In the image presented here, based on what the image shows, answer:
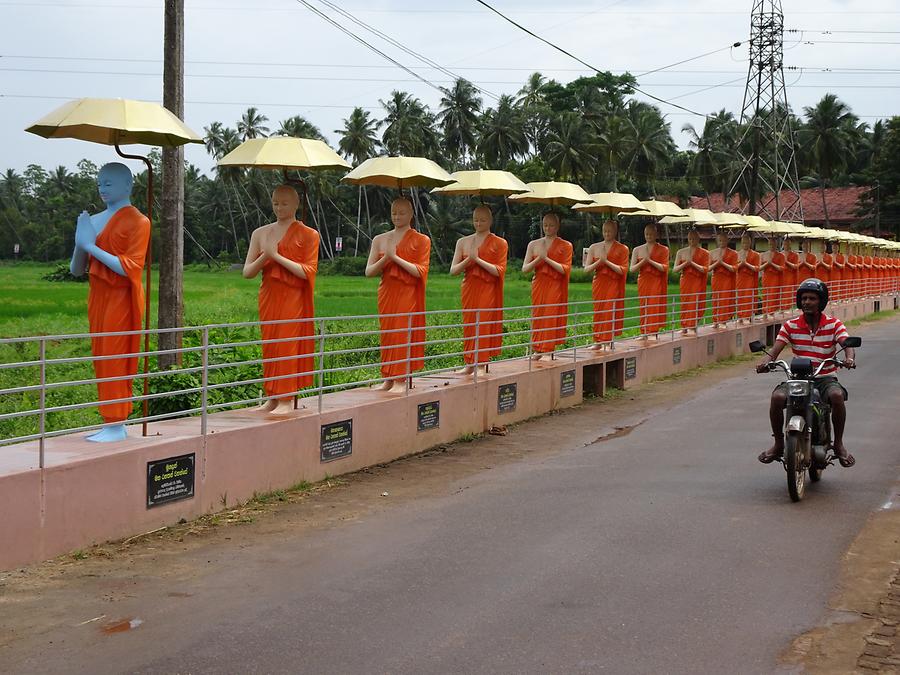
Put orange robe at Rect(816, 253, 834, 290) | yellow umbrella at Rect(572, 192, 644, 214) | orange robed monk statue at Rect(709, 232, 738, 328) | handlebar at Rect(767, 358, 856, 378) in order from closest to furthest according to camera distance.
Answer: handlebar at Rect(767, 358, 856, 378)
yellow umbrella at Rect(572, 192, 644, 214)
orange robed monk statue at Rect(709, 232, 738, 328)
orange robe at Rect(816, 253, 834, 290)

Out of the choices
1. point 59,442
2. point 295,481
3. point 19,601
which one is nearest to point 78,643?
point 19,601

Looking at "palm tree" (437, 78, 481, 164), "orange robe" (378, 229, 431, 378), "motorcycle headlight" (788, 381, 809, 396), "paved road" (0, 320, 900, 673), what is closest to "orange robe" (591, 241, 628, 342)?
"orange robe" (378, 229, 431, 378)

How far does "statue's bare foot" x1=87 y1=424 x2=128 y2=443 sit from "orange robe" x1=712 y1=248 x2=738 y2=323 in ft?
59.5

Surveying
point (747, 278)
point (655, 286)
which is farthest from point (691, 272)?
point (747, 278)

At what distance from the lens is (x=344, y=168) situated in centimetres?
973

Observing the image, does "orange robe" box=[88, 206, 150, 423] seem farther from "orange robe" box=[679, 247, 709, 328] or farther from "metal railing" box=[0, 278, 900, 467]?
"orange robe" box=[679, 247, 709, 328]

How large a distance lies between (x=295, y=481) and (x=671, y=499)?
310cm

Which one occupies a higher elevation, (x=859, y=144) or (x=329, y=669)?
(x=859, y=144)

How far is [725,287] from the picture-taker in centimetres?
2561

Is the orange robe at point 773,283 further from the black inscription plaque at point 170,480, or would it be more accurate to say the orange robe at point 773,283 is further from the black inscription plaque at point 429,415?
the black inscription plaque at point 170,480

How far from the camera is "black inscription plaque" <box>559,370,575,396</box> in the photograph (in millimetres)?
15328

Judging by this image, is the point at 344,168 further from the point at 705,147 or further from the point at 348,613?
the point at 705,147

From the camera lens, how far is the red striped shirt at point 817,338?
30.5 ft

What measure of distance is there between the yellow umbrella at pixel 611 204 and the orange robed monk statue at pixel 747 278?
27.8 feet
